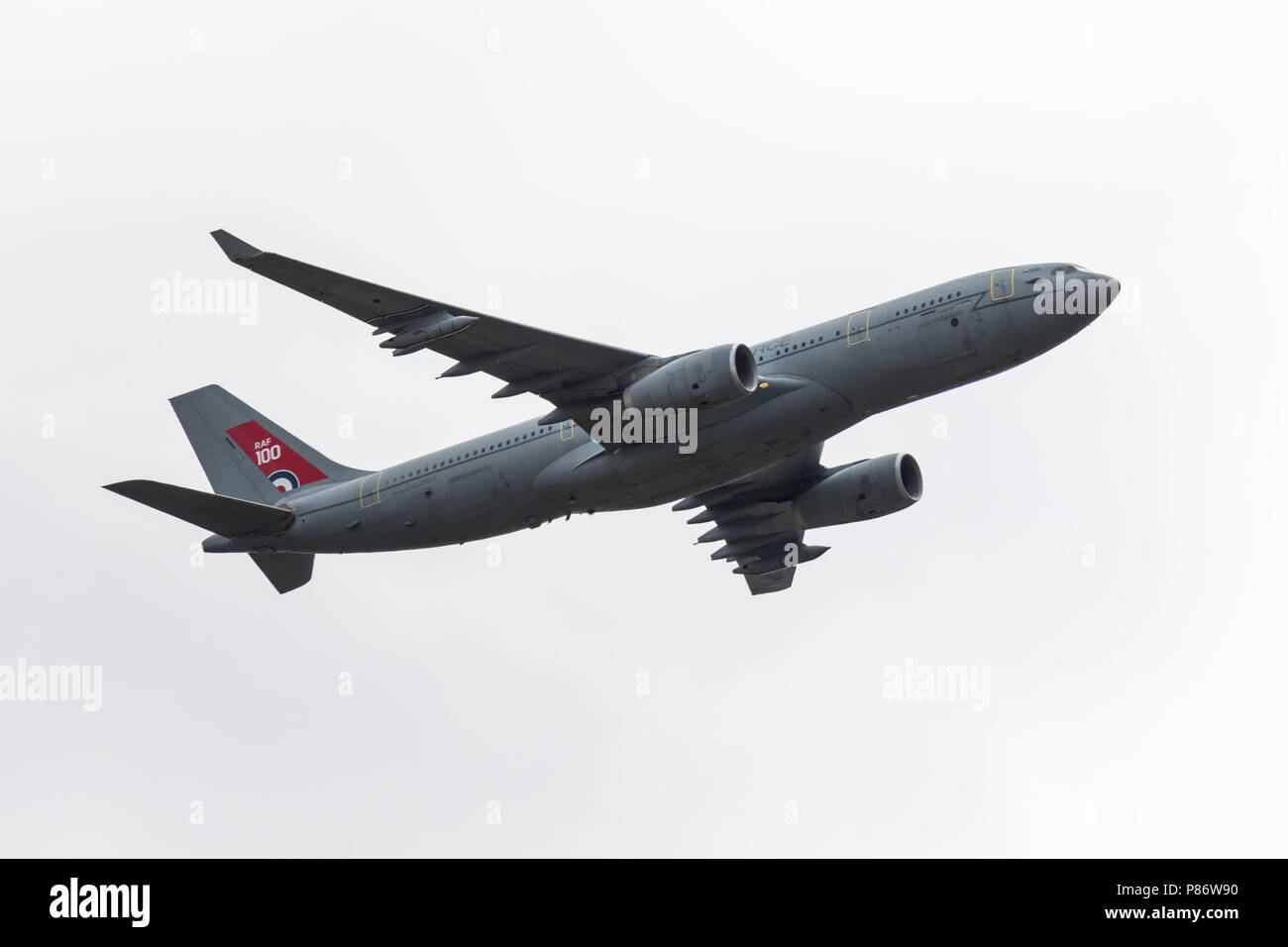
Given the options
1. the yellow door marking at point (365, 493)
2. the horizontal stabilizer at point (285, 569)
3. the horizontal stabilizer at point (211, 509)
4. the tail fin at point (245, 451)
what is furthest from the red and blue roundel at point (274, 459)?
the yellow door marking at point (365, 493)

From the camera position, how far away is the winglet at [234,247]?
109 feet

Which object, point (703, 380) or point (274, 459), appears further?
point (274, 459)

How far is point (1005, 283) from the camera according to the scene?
3728cm

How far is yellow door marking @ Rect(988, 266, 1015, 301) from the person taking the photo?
37125mm

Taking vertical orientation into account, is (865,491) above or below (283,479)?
below

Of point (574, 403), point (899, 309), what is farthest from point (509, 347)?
point (899, 309)

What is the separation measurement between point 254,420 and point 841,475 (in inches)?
752

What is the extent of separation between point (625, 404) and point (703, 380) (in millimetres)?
2781

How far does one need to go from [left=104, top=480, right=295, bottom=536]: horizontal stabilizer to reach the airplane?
0.06 meters

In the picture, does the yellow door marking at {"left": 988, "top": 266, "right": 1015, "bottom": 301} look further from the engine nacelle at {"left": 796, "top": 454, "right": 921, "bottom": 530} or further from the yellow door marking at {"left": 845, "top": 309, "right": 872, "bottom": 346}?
the engine nacelle at {"left": 796, "top": 454, "right": 921, "bottom": 530}

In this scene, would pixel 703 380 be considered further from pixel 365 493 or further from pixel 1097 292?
pixel 365 493

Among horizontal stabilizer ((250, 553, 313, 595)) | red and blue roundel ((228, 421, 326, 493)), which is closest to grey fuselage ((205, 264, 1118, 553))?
red and blue roundel ((228, 421, 326, 493))

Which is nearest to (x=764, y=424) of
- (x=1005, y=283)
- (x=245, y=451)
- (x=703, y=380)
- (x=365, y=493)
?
(x=703, y=380)

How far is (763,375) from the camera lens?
39.0 meters
